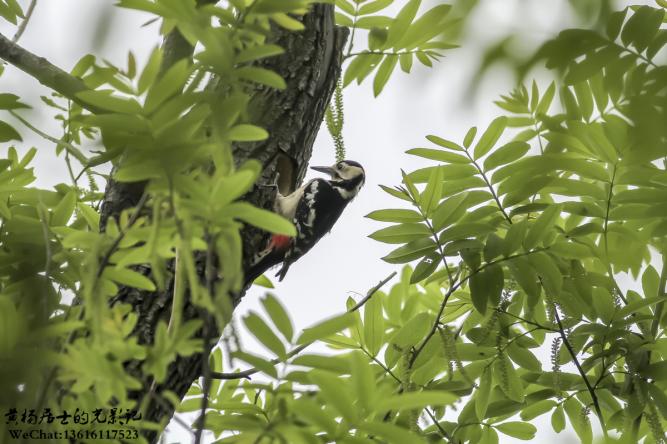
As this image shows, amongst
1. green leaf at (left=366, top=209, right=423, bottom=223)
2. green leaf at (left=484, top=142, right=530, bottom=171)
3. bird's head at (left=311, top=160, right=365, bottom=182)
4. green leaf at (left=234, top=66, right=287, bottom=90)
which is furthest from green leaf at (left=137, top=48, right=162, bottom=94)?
bird's head at (left=311, top=160, right=365, bottom=182)

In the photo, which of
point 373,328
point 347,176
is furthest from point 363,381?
point 347,176

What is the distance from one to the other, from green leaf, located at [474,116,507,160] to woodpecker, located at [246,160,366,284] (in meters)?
1.28

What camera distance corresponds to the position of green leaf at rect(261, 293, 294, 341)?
1.72 metres

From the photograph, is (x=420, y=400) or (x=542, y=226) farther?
(x=542, y=226)

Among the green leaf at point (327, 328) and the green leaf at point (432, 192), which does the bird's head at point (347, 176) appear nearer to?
the green leaf at point (432, 192)

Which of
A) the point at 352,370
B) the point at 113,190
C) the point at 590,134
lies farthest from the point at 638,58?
the point at 113,190

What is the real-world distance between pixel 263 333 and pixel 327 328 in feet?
0.53

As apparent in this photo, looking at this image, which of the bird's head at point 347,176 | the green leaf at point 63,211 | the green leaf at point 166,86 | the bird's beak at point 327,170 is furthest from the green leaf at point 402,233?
the bird's beak at point 327,170

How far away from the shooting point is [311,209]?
5387mm

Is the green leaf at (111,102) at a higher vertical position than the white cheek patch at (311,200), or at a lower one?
lower

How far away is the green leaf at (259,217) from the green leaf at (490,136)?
1516 mm

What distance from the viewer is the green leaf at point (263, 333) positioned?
1.70 metres

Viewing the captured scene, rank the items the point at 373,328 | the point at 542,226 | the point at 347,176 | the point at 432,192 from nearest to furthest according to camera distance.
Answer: the point at 542,226
the point at 432,192
the point at 373,328
the point at 347,176

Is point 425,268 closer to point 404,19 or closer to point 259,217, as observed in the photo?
point 404,19
